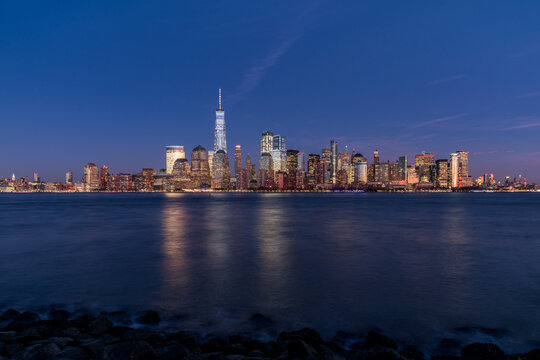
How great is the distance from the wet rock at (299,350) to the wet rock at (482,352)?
369 cm

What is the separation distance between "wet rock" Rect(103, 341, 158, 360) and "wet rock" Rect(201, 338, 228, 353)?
60.9 inches

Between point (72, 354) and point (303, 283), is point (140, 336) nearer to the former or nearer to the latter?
point (72, 354)

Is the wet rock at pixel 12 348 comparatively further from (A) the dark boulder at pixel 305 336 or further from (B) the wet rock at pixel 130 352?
(A) the dark boulder at pixel 305 336

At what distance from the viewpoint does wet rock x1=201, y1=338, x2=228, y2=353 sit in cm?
830

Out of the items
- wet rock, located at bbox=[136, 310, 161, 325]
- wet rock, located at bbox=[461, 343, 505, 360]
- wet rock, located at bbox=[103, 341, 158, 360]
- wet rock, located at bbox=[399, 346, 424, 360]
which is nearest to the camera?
wet rock, located at bbox=[103, 341, 158, 360]

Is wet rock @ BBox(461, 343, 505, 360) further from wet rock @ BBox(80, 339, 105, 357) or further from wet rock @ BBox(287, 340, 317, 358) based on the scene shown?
wet rock @ BBox(80, 339, 105, 357)

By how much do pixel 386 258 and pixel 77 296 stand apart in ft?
52.9

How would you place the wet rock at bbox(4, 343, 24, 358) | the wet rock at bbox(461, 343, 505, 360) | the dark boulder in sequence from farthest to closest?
the dark boulder < the wet rock at bbox(461, 343, 505, 360) < the wet rock at bbox(4, 343, 24, 358)

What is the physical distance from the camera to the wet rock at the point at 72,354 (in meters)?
7.23

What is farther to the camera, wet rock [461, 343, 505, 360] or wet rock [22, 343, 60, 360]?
wet rock [461, 343, 505, 360]

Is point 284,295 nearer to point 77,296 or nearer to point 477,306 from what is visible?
point 477,306

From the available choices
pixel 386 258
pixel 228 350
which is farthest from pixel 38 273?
pixel 386 258

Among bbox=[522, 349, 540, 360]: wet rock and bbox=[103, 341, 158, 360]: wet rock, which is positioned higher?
bbox=[103, 341, 158, 360]: wet rock

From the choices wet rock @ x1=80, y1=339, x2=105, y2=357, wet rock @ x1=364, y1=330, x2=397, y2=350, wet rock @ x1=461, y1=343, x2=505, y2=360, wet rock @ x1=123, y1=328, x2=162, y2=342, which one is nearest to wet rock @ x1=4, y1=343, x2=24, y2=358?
wet rock @ x1=80, y1=339, x2=105, y2=357
